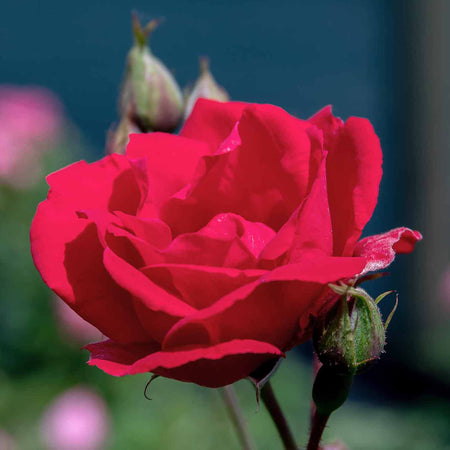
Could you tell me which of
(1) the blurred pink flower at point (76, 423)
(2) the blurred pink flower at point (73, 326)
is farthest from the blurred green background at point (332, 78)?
(1) the blurred pink flower at point (76, 423)

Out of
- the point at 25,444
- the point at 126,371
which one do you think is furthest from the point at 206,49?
the point at 126,371

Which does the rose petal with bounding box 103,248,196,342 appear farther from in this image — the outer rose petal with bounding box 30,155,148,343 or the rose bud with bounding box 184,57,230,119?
the rose bud with bounding box 184,57,230,119

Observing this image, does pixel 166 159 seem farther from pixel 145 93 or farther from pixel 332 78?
pixel 332 78

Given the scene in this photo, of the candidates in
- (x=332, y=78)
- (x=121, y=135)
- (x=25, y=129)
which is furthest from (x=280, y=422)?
(x=332, y=78)

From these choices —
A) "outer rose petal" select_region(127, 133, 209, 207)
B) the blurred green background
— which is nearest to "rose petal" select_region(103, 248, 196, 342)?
"outer rose petal" select_region(127, 133, 209, 207)

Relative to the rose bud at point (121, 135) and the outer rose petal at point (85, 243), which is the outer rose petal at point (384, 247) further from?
the rose bud at point (121, 135)

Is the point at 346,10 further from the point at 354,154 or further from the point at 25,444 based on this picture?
the point at 354,154
